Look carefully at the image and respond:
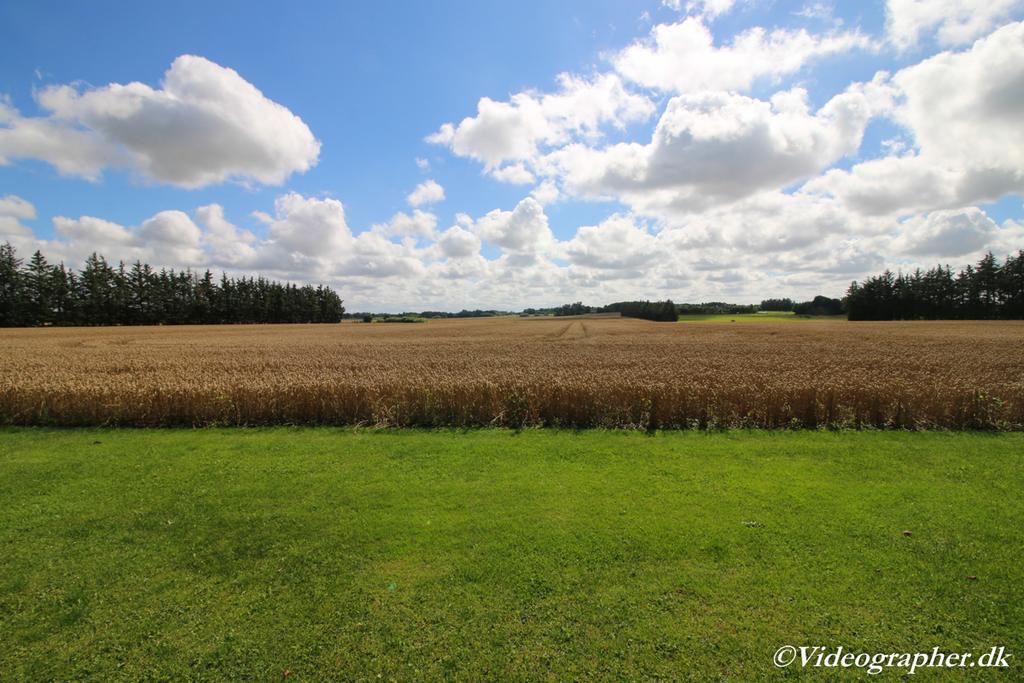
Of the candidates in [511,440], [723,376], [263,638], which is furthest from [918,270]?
[263,638]

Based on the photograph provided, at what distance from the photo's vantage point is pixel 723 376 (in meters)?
15.6

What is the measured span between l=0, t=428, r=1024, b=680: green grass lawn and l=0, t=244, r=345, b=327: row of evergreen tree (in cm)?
9362

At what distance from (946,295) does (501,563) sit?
121 meters

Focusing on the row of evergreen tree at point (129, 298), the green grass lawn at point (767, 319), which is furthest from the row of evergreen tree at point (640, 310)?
the row of evergreen tree at point (129, 298)

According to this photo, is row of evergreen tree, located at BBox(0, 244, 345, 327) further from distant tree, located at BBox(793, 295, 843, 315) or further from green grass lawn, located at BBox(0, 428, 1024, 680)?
distant tree, located at BBox(793, 295, 843, 315)

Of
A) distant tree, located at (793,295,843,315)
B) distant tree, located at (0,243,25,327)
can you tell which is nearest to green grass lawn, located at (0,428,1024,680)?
distant tree, located at (0,243,25,327)

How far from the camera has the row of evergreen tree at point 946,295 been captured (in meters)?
79.9

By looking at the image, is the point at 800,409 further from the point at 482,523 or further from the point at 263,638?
the point at 263,638

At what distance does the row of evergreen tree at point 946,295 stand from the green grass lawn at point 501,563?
354 ft

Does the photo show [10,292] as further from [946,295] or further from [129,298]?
[946,295]

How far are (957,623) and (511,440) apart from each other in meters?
7.66

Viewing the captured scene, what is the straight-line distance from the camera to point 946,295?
289 feet

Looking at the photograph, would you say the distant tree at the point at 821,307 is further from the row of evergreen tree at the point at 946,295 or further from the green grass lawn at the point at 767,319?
the row of evergreen tree at the point at 946,295

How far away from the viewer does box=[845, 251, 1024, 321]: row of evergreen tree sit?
79.9 m
